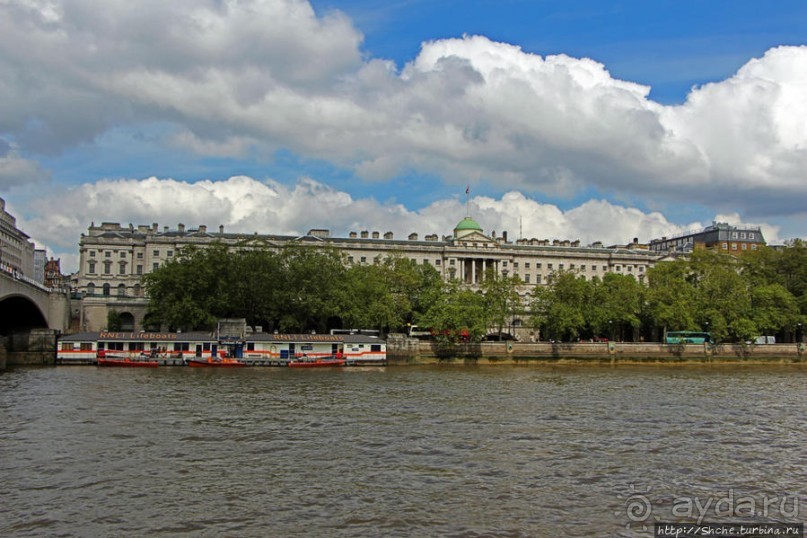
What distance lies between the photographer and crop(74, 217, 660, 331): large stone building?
136750 millimetres

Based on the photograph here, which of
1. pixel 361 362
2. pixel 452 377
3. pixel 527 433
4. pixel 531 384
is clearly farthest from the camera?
pixel 361 362

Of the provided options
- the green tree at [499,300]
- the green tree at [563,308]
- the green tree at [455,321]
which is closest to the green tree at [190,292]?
the green tree at [455,321]

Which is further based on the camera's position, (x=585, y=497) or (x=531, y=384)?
(x=531, y=384)

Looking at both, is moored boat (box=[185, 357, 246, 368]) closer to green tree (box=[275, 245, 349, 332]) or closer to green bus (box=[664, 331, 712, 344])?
green tree (box=[275, 245, 349, 332])

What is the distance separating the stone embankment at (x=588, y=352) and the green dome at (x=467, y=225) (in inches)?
2549

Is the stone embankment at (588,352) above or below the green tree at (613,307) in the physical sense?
below

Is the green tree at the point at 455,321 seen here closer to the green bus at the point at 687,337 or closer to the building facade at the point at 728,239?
the green bus at the point at 687,337

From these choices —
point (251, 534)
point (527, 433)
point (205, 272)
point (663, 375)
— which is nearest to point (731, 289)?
point (663, 375)

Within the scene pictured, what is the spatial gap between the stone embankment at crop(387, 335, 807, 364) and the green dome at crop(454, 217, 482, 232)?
64737mm

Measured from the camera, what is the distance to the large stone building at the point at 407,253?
5384 inches

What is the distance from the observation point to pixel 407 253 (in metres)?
150

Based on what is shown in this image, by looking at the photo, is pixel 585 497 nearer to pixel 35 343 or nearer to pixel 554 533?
pixel 554 533

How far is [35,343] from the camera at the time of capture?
77.7 metres

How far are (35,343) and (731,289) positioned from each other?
87.3 metres
